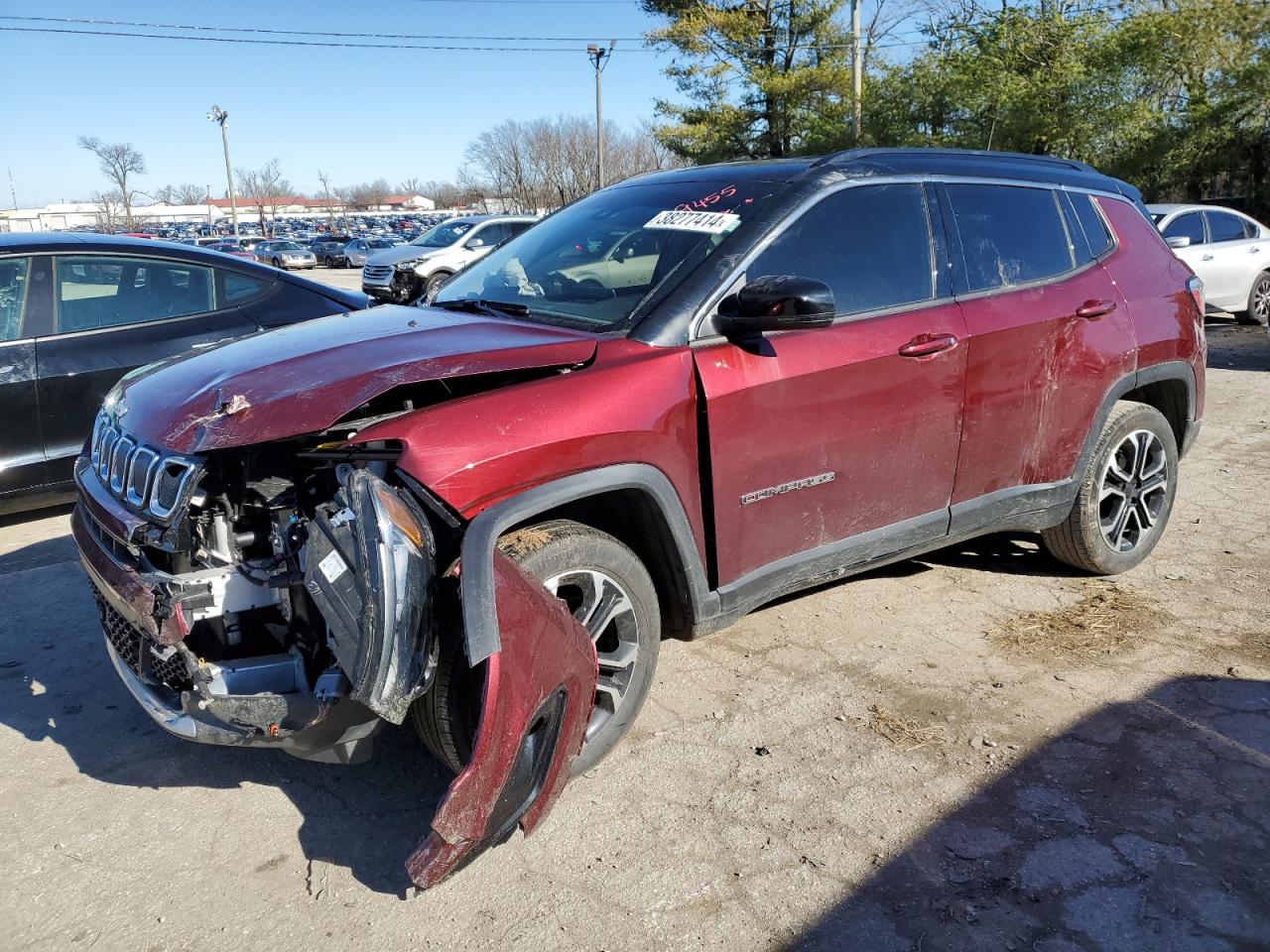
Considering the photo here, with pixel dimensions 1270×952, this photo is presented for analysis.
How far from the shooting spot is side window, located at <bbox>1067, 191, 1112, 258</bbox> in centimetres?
427

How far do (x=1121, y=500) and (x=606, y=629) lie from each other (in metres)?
2.85

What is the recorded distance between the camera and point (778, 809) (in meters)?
2.90

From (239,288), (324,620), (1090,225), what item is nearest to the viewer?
(324,620)

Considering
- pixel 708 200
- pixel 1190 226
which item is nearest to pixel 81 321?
pixel 708 200

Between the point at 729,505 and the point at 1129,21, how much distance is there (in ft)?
81.2

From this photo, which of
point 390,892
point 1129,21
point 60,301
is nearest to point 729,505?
point 390,892

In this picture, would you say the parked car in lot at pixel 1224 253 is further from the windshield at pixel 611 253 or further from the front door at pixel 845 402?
the windshield at pixel 611 253

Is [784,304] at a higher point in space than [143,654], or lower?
higher

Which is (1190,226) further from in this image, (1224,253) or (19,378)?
(19,378)

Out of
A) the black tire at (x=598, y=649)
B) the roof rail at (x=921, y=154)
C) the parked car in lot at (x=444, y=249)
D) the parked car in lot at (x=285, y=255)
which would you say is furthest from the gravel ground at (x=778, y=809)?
the parked car in lot at (x=285, y=255)

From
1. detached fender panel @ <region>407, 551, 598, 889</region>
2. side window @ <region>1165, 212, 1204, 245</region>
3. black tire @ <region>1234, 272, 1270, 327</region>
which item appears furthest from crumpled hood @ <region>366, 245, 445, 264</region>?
detached fender panel @ <region>407, 551, 598, 889</region>

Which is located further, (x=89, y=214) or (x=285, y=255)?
(x=89, y=214)

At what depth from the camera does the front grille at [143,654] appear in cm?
263

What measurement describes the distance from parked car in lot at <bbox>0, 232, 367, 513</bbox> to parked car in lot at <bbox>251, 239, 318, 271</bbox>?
32532mm
